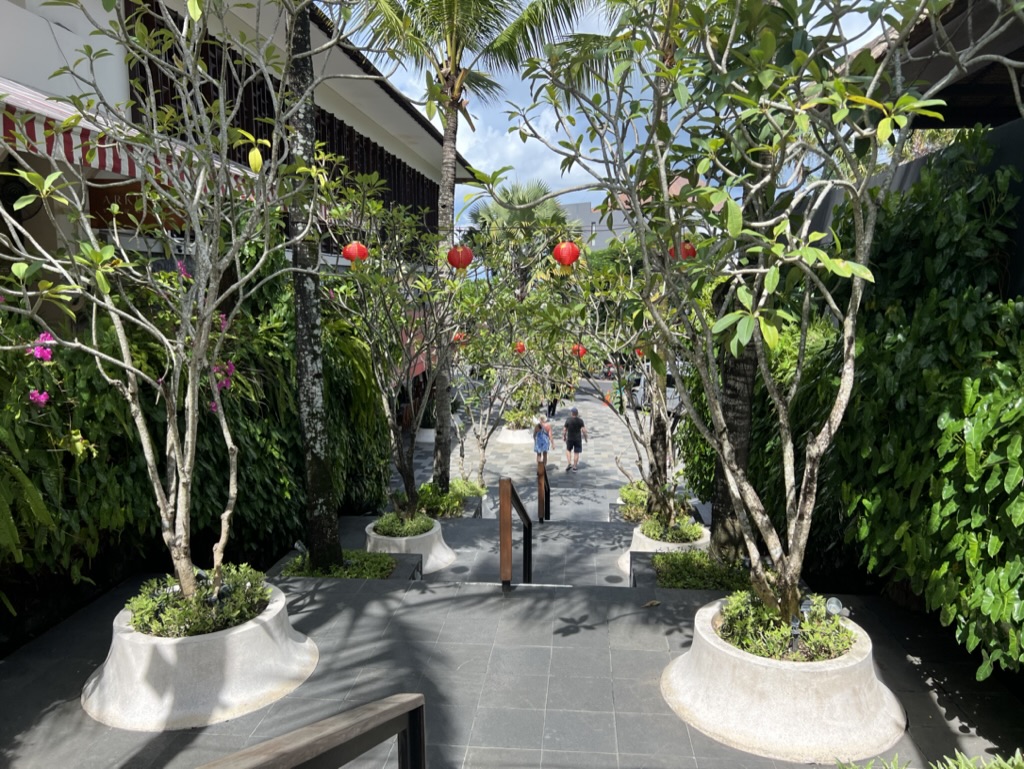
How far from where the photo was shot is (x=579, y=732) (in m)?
3.67

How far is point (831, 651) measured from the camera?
370 centimetres

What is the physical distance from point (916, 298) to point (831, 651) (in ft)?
7.57

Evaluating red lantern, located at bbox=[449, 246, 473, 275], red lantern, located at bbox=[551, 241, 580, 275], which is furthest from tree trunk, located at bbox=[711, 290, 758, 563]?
red lantern, located at bbox=[449, 246, 473, 275]

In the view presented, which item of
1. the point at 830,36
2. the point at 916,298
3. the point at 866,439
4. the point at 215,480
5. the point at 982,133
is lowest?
the point at 215,480

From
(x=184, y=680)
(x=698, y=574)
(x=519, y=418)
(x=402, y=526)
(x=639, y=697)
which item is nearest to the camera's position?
(x=184, y=680)

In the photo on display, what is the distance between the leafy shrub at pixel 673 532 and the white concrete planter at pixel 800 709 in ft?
11.3

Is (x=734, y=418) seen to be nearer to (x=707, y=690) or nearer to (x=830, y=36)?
(x=707, y=690)

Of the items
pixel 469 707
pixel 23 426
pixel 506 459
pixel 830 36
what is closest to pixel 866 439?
pixel 830 36

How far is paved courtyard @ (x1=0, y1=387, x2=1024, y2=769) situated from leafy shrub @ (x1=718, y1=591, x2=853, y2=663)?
0.41m

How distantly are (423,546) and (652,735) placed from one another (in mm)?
4079

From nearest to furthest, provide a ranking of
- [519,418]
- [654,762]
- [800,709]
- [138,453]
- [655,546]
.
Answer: [654,762] → [800,709] → [138,453] → [655,546] → [519,418]

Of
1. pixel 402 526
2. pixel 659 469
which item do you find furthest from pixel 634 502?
pixel 402 526

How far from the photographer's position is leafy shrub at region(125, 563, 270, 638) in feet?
13.1

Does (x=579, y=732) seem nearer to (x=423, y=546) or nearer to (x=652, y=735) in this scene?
(x=652, y=735)
